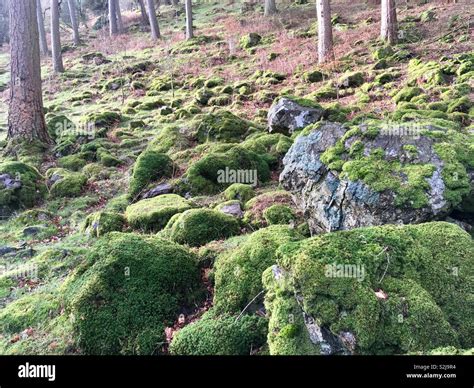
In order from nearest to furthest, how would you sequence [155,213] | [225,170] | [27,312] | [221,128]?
[27,312]
[155,213]
[225,170]
[221,128]

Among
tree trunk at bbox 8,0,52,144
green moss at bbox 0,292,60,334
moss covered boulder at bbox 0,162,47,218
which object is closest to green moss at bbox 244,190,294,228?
green moss at bbox 0,292,60,334

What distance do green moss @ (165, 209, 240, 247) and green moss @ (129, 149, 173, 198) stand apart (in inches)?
124

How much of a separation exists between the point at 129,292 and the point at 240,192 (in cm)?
415

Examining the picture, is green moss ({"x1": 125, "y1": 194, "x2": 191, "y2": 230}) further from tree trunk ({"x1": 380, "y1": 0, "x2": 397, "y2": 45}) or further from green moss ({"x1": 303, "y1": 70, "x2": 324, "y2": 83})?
tree trunk ({"x1": 380, "y1": 0, "x2": 397, "y2": 45})

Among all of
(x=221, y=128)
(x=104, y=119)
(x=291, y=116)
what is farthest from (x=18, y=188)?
(x=291, y=116)

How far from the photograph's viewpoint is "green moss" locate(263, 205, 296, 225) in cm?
732

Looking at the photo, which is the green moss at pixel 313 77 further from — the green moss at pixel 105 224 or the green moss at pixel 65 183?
the green moss at pixel 105 224

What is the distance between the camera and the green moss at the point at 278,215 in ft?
24.0

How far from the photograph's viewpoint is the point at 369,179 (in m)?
6.24

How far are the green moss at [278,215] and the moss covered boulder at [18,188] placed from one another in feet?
21.6

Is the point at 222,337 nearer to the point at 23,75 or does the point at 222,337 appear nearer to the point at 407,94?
the point at 407,94

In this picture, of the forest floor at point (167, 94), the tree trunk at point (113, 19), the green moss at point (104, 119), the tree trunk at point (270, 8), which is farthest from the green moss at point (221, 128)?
the tree trunk at point (113, 19)

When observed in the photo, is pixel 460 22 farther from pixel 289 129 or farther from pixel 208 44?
pixel 208 44

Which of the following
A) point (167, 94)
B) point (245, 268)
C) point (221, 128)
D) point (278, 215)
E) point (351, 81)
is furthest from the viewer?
point (167, 94)
